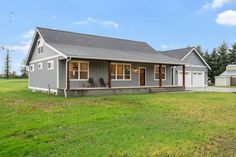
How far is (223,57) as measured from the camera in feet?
175

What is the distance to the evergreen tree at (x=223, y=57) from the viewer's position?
5253 cm

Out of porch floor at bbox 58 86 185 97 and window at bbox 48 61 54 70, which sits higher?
window at bbox 48 61 54 70

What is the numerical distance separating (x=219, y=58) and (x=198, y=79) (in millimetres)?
22247

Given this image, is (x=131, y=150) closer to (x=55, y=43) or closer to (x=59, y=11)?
(x=55, y=43)

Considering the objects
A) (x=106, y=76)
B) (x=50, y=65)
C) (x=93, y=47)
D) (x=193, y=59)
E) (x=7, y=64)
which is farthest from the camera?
(x=7, y=64)

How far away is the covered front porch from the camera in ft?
64.2

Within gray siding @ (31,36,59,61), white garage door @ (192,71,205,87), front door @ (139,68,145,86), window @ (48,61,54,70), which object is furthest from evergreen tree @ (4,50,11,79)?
front door @ (139,68,145,86)

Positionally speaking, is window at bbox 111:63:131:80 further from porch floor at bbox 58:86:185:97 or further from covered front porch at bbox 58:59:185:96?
porch floor at bbox 58:86:185:97

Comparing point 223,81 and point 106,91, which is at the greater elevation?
point 223,81

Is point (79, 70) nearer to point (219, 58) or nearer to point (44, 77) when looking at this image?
point (44, 77)

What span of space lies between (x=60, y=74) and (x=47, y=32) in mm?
4937

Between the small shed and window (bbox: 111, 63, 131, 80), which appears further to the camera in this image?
the small shed

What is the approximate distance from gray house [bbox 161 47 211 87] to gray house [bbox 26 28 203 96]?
2.75 meters

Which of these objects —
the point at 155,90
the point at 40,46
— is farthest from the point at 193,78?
the point at 40,46
